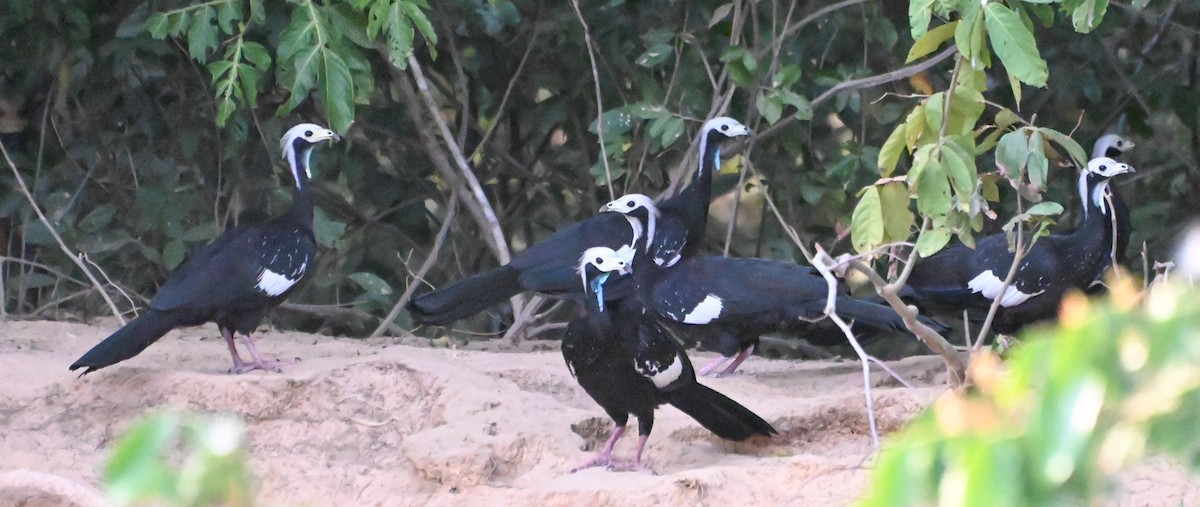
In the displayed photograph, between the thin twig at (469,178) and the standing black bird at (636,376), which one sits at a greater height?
the standing black bird at (636,376)

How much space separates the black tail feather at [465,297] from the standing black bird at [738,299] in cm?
67

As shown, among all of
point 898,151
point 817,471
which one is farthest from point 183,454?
point 898,151

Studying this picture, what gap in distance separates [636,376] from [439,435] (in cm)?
69

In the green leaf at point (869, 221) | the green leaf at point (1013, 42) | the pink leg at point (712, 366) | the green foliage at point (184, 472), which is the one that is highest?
the green foliage at point (184, 472)

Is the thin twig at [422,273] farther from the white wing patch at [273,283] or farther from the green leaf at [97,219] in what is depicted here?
the green leaf at [97,219]

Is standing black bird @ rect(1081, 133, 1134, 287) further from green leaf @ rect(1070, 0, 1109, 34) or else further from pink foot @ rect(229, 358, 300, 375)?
pink foot @ rect(229, 358, 300, 375)

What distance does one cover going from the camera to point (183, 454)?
452 centimetres

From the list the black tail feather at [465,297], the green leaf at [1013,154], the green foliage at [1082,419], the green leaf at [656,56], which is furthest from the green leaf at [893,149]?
the green leaf at [656,56]

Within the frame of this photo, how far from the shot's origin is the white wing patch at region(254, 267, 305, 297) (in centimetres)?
584

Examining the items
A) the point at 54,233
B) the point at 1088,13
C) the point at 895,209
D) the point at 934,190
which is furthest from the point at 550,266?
the point at 1088,13

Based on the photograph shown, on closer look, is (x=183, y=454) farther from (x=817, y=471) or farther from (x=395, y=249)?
(x=395, y=249)

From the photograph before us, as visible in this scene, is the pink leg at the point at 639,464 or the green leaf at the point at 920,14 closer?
the green leaf at the point at 920,14

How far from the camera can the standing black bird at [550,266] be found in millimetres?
6633

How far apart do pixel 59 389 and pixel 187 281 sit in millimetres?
Result: 731
